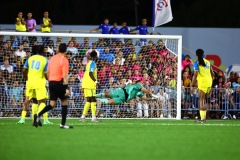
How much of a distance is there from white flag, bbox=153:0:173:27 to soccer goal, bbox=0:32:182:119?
208 cm

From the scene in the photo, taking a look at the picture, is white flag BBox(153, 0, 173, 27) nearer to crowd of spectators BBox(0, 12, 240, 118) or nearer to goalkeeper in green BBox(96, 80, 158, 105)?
crowd of spectators BBox(0, 12, 240, 118)

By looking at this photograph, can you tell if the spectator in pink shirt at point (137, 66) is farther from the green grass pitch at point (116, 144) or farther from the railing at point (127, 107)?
the green grass pitch at point (116, 144)

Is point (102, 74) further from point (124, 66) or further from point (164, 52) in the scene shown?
point (164, 52)

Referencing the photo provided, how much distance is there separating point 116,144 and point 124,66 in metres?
10.5

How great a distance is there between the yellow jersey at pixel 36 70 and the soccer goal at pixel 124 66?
516 centimetres

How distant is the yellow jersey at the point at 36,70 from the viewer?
54.2 feet

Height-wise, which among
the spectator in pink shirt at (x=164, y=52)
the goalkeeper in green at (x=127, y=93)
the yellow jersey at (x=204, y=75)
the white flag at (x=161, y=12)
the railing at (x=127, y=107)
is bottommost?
the railing at (x=127, y=107)

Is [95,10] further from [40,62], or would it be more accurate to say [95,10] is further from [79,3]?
[40,62]

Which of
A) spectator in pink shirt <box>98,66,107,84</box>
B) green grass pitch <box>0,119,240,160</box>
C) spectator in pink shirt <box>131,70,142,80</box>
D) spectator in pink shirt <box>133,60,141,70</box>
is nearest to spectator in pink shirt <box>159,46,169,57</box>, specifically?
spectator in pink shirt <box>133,60,141,70</box>

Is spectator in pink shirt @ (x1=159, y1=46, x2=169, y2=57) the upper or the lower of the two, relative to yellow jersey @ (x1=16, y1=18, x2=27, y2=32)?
lower

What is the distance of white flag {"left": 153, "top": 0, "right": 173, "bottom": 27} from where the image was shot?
2477cm

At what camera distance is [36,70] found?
1661 cm

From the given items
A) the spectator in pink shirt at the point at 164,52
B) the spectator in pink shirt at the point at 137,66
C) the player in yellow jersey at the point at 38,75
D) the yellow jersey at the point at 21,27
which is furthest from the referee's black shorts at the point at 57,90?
the yellow jersey at the point at 21,27

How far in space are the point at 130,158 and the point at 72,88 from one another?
12.5 meters
